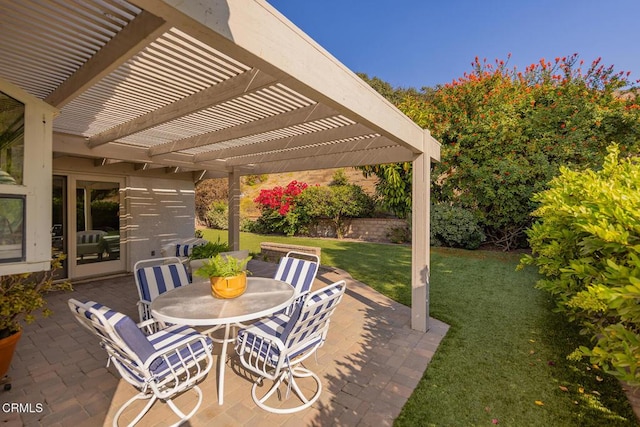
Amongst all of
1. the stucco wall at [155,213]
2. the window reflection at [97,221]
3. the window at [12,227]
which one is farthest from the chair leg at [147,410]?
the stucco wall at [155,213]

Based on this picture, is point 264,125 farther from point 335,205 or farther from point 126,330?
point 335,205

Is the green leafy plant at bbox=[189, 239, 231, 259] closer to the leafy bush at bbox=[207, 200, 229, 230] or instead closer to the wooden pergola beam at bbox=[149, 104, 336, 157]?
the wooden pergola beam at bbox=[149, 104, 336, 157]

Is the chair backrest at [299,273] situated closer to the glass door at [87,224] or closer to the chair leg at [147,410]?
the chair leg at [147,410]

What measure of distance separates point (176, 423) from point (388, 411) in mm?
2060

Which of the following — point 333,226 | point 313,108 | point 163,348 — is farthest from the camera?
point 333,226

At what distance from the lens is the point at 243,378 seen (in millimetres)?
3602

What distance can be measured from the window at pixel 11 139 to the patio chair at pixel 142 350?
4.27ft

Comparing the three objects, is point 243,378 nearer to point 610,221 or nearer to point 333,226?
point 610,221

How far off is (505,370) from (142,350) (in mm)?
4148

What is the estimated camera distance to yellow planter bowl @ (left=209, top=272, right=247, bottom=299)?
3.63 m

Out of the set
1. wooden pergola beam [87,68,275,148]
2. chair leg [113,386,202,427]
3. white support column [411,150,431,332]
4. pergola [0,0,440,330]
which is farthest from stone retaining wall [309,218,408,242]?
chair leg [113,386,202,427]

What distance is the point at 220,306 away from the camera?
3445 mm

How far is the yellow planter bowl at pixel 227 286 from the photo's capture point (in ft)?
11.9

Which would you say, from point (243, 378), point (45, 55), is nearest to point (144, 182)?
point (45, 55)
